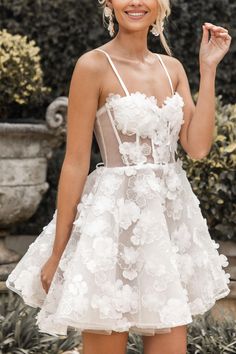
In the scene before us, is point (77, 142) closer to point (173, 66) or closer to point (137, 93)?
point (137, 93)

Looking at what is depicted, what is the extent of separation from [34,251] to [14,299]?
1.67 meters

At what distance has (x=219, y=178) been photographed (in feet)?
18.1

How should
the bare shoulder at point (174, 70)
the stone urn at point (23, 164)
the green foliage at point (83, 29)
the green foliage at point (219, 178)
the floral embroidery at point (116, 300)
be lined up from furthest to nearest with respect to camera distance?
the green foliage at point (83, 29) < the stone urn at point (23, 164) < the green foliage at point (219, 178) < the bare shoulder at point (174, 70) < the floral embroidery at point (116, 300)

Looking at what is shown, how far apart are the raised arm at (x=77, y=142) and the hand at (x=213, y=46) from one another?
0.36 m

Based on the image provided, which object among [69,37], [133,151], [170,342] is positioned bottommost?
[170,342]

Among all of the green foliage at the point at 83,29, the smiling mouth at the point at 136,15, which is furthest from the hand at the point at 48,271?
the green foliage at the point at 83,29

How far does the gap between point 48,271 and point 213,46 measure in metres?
0.93

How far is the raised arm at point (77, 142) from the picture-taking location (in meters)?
3.13

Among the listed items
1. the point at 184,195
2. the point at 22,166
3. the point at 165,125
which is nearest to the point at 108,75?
the point at 165,125

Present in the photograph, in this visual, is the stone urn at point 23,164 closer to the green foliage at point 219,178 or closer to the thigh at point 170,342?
the green foliage at point 219,178

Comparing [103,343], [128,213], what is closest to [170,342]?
[103,343]

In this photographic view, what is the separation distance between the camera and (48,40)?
22.0 ft

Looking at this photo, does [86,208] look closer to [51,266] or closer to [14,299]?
[51,266]

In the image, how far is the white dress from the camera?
3.07m
